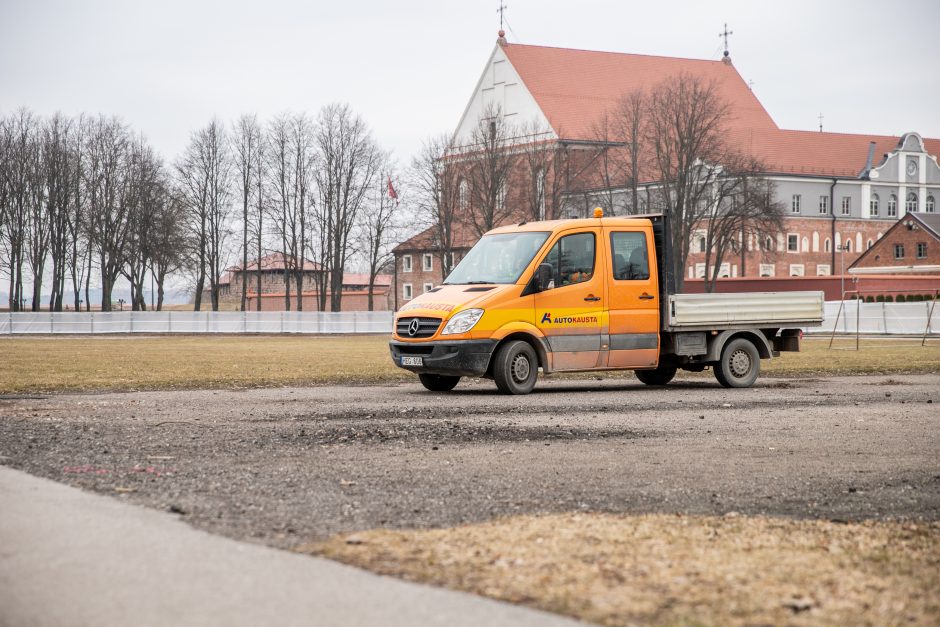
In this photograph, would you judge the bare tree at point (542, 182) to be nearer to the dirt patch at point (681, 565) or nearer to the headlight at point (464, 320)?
the headlight at point (464, 320)

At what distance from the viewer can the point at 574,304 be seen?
1720 cm

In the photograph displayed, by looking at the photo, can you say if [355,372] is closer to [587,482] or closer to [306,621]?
[587,482]

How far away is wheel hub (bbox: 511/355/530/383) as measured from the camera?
16875mm

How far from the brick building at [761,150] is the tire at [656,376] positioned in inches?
2401

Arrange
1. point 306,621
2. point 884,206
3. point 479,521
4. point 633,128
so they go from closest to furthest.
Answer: point 306,621, point 479,521, point 633,128, point 884,206

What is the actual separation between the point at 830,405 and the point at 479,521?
967 centimetres

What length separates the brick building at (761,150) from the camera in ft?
288

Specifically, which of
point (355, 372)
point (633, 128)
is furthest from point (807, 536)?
point (633, 128)

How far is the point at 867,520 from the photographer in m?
6.84

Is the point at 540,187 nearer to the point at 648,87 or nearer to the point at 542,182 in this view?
the point at 542,182

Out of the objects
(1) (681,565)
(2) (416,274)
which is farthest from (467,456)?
(2) (416,274)

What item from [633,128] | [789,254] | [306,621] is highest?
[633,128]

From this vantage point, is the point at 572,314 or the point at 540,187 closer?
the point at 572,314

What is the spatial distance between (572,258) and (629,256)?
1.04 m
